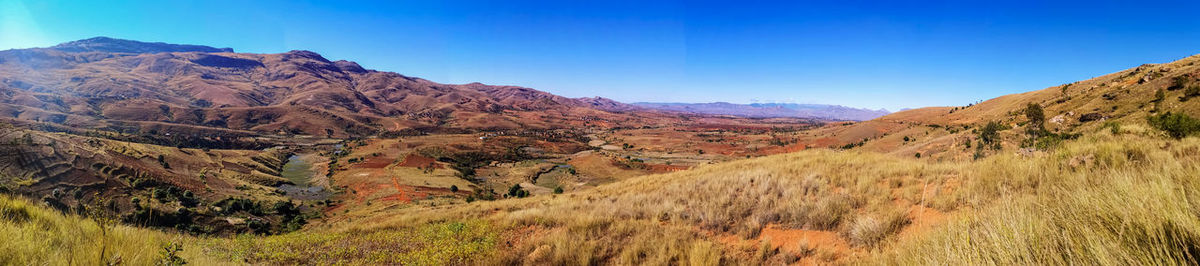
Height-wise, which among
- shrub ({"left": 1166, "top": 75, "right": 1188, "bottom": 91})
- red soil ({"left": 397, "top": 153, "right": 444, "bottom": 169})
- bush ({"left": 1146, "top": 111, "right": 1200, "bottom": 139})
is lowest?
red soil ({"left": 397, "top": 153, "right": 444, "bottom": 169})

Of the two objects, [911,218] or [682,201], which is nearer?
[911,218]

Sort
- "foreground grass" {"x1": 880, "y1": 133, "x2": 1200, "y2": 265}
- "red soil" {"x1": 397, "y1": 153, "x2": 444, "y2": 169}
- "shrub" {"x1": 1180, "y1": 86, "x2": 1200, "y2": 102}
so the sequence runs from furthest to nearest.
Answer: "red soil" {"x1": 397, "y1": 153, "x2": 444, "y2": 169}
"shrub" {"x1": 1180, "y1": 86, "x2": 1200, "y2": 102}
"foreground grass" {"x1": 880, "y1": 133, "x2": 1200, "y2": 265}

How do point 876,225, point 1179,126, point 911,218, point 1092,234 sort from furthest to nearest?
point 1179,126 → point 911,218 → point 876,225 → point 1092,234

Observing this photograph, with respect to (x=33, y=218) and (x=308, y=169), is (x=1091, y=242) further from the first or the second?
(x=308, y=169)

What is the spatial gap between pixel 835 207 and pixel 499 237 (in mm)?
5935

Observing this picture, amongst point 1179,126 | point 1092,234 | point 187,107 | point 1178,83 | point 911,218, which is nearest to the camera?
point 1092,234

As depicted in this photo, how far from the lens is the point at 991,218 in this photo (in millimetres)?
3309

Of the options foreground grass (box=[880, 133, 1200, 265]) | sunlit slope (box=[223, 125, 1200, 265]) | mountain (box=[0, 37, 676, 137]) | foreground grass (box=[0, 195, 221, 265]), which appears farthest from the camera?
mountain (box=[0, 37, 676, 137])

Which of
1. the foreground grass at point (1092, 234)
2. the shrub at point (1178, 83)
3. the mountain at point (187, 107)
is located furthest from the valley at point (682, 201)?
the mountain at point (187, 107)

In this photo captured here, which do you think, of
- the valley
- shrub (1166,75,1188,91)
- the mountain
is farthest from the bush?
the mountain

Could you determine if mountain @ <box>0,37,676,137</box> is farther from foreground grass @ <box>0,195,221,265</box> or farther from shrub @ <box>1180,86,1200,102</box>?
shrub @ <box>1180,86,1200,102</box>

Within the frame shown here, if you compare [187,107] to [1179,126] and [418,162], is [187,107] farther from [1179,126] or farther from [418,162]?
[1179,126]

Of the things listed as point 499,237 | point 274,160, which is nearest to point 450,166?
point 274,160

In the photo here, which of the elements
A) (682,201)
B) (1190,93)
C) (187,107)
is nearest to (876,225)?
(682,201)
